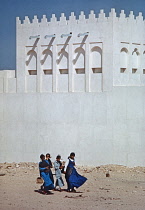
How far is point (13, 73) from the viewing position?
27.1m

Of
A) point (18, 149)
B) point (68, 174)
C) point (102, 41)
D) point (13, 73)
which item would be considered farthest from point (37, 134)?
point (68, 174)

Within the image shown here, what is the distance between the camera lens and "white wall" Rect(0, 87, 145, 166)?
24141mm

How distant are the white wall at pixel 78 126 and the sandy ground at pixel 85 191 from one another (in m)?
0.68

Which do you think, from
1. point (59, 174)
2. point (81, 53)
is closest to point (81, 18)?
point (81, 53)

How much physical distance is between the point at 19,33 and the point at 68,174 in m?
10.3

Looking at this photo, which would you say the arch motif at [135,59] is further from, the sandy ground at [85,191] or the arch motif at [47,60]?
the sandy ground at [85,191]

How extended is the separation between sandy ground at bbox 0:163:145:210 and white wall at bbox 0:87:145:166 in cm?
68

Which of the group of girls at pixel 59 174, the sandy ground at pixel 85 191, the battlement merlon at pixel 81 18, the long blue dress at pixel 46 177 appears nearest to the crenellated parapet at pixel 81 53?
the battlement merlon at pixel 81 18

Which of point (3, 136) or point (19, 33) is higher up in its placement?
point (19, 33)

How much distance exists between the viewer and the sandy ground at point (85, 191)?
16422mm

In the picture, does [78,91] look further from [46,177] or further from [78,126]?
[46,177]

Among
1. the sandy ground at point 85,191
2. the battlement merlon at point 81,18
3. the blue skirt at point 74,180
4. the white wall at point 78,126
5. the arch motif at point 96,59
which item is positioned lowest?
the sandy ground at point 85,191

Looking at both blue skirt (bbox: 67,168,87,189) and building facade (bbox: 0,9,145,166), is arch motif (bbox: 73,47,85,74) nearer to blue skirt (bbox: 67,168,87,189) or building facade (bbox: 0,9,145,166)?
building facade (bbox: 0,9,145,166)

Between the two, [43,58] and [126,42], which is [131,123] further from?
[43,58]
